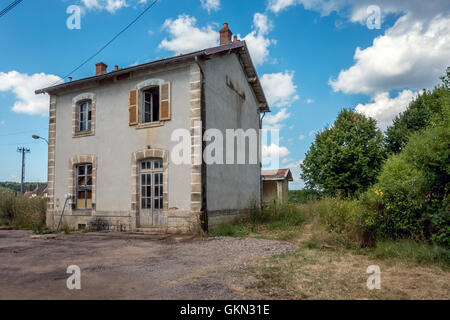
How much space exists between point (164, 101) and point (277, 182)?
54.3ft

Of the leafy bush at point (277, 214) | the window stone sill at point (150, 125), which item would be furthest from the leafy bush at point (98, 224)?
the leafy bush at point (277, 214)

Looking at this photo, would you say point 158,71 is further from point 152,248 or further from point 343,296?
point 343,296

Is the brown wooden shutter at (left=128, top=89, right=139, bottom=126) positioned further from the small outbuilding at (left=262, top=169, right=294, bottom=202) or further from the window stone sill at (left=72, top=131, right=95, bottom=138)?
the small outbuilding at (left=262, top=169, right=294, bottom=202)

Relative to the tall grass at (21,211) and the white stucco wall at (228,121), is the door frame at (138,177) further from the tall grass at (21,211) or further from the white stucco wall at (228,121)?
the tall grass at (21,211)

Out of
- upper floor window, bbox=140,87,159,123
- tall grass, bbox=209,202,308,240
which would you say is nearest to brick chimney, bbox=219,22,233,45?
upper floor window, bbox=140,87,159,123

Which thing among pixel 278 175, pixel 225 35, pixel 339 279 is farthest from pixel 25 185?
pixel 339 279

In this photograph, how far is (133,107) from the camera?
35.0 ft

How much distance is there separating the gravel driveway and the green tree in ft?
48.9

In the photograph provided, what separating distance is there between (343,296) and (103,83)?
34.4 feet

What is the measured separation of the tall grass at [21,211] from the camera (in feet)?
41.8

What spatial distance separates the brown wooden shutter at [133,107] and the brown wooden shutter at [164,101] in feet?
3.22

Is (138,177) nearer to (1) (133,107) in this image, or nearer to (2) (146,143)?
(2) (146,143)

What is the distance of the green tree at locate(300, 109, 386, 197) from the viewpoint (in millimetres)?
20734
